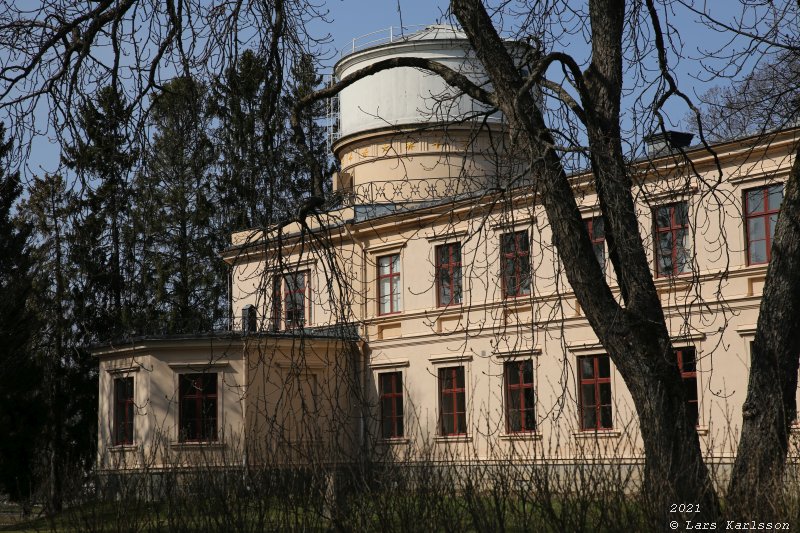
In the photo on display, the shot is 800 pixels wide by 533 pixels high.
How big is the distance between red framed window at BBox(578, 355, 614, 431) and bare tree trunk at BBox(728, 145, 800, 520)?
14.6 meters

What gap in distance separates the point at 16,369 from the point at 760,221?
2098 cm

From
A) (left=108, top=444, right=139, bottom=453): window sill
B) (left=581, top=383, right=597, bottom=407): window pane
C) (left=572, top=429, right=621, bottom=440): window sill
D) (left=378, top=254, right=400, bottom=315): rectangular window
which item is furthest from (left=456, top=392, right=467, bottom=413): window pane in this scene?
(left=108, top=444, right=139, bottom=453): window sill

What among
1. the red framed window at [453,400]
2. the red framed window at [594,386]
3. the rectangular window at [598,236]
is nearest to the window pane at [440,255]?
the red framed window at [453,400]

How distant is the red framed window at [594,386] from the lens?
24.0m

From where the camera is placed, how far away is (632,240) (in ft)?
27.1

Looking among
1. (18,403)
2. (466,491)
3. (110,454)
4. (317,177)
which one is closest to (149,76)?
(317,177)

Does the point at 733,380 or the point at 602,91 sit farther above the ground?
the point at 602,91

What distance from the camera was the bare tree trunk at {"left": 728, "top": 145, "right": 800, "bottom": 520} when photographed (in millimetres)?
9047

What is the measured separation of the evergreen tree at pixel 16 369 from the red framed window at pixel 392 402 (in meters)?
9.31

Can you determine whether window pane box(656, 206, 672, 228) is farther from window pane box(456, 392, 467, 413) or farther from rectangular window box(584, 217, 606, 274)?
window pane box(456, 392, 467, 413)

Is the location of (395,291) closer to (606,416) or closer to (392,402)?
(392,402)

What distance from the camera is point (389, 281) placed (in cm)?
2938

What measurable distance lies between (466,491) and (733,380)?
556 inches

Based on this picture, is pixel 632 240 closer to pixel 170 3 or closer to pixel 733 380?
pixel 170 3
